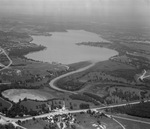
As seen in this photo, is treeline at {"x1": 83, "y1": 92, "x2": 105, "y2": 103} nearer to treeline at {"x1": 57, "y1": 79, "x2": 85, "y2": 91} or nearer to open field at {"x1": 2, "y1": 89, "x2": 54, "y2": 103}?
treeline at {"x1": 57, "y1": 79, "x2": 85, "y2": 91}

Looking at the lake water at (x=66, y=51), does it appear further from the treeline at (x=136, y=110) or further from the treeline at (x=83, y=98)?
the treeline at (x=136, y=110)

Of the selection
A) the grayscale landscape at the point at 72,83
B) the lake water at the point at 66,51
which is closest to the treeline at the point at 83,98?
the grayscale landscape at the point at 72,83

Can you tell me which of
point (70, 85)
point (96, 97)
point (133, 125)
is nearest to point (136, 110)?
point (133, 125)

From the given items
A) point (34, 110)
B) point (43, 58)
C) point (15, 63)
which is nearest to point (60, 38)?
point (43, 58)

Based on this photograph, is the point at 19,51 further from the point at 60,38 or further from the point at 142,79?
the point at 142,79

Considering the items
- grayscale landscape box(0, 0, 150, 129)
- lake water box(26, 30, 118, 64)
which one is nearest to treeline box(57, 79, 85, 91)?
grayscale landscape box(0, 0, 150, 129)

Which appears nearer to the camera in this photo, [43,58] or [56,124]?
[56,124]
